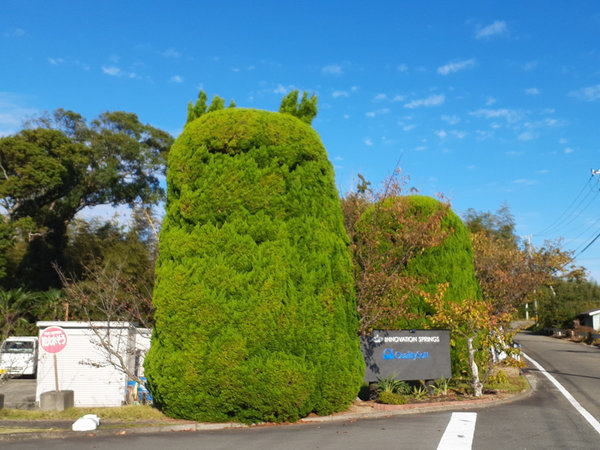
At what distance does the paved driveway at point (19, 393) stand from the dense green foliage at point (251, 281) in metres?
6.64

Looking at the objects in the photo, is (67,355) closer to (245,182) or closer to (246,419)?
(246,419)

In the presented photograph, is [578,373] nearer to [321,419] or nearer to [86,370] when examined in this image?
[321,419]

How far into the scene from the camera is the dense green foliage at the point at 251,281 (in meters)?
9.55

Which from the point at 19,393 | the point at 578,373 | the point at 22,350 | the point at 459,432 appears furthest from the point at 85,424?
the point at 578,373

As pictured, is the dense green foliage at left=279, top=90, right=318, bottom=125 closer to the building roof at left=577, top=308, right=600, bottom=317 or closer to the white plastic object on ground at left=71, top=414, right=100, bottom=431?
the white plastic object on ground at left=71, top=414, right=100, bottom=431

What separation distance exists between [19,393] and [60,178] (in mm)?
13526

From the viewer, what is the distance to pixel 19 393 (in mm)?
17750

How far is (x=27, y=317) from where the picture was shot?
27.1m

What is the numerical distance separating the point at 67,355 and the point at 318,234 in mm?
8784

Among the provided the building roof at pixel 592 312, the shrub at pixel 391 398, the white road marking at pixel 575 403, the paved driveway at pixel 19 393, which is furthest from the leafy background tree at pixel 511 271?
the building roof at pixel 592 312

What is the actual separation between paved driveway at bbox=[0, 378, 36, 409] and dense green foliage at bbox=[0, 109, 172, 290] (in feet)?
22.7

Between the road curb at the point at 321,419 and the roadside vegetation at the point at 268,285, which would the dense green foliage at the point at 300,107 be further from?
the road curb at the point at 321,419

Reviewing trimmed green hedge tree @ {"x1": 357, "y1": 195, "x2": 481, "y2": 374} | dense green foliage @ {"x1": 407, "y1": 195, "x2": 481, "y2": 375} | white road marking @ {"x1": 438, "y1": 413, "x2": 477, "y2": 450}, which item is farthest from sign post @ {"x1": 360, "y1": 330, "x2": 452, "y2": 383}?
white road marking @ {"x1": 438, "y1": 413, "x2": 477, "y2": 450}

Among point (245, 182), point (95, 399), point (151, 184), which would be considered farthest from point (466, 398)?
point (151, 184)
